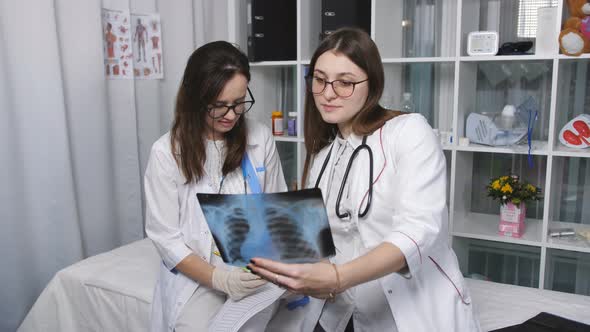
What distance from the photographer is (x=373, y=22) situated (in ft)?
7.16

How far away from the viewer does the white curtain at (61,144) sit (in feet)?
6.18

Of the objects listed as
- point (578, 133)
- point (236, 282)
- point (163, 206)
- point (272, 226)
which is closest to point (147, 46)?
point (163, 206)

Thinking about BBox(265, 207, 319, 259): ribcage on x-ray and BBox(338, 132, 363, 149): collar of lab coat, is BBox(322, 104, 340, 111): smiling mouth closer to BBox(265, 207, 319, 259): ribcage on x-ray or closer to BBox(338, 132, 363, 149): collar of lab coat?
BBox(338, 132, 363, 149): collar of lab coat

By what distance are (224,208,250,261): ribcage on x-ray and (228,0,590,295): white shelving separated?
1.09m

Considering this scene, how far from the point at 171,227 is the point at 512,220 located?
146 cm

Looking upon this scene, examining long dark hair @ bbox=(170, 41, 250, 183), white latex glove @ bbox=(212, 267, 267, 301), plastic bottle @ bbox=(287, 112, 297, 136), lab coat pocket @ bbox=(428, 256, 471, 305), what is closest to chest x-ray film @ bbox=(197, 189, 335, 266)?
white latex glove @ bbox=(212, 267, 267, 301)

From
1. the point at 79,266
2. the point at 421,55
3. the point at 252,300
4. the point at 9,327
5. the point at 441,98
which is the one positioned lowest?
the point at 9,327

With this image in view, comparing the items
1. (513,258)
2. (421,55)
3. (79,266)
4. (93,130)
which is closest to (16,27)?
(93,130)

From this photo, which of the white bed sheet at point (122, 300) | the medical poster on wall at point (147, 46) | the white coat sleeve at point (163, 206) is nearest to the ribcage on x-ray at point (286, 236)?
the white coat sleeve at point (163, 206)

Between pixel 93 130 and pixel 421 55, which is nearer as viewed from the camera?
pixel 93 130

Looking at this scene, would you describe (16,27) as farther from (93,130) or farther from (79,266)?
(79,266)

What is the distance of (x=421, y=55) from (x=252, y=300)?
5.79 ft

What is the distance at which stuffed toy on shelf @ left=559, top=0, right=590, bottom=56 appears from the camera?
1.84m

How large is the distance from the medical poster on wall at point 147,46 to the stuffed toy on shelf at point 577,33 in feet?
5.84
